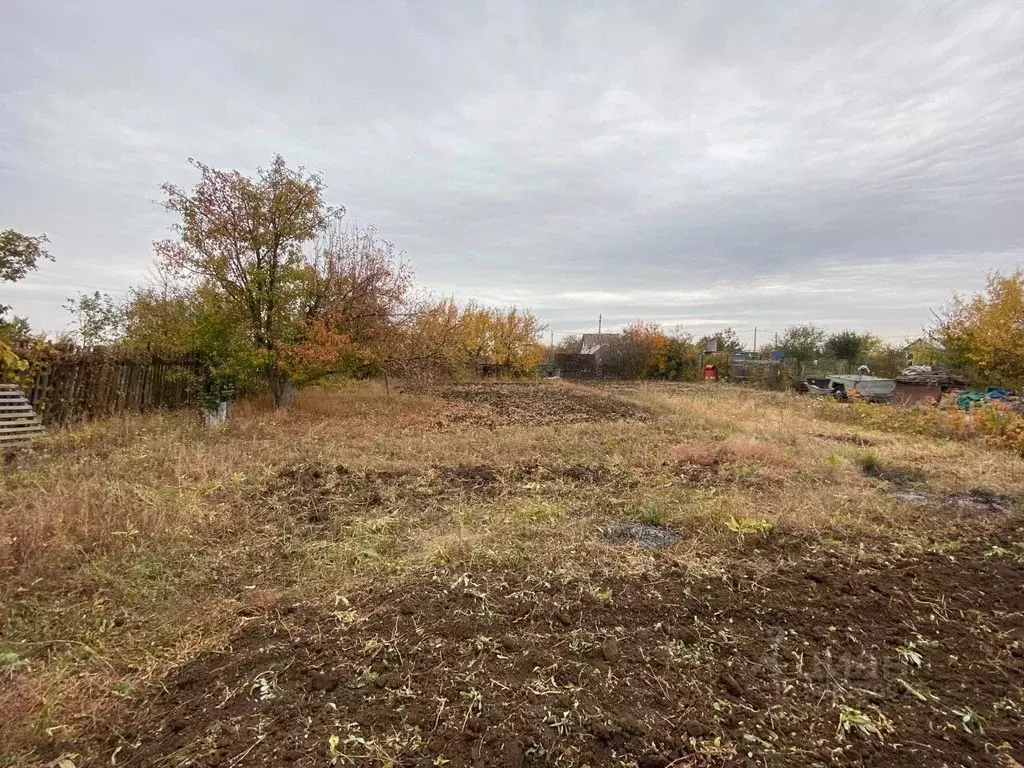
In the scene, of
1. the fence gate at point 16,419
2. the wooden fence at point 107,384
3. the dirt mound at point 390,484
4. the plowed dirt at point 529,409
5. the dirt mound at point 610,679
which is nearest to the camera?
the dirt mound at point 610,679

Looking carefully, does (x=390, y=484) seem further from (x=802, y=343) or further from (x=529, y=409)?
(x=802, y=343)

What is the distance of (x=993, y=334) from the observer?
13.2m

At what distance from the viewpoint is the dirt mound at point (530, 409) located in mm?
11266

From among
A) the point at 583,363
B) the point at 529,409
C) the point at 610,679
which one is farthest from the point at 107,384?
the point at 583,363

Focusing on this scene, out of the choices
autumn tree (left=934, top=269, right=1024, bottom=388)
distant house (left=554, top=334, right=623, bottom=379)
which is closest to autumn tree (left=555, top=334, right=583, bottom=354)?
distant house (left=554, top=334, right=623, bottom=379)

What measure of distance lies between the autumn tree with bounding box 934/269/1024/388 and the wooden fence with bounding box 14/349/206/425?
19547mm

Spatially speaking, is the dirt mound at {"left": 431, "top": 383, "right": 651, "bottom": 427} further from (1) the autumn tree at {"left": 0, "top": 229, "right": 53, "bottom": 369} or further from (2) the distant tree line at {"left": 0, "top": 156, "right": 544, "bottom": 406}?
(1) the autumn tree at {"left": 0, "top": 229, "right": 53, "bottom": 369}

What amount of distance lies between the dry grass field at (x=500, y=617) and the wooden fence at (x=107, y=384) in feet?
9.46

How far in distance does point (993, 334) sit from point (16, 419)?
2070 cm

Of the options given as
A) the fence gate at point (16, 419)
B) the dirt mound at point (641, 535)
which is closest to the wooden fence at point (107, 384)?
the fence gate at point (16, 419)

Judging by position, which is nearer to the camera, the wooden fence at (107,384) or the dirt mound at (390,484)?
the dirt mound at (390,484)

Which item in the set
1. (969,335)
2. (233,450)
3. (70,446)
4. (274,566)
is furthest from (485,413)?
(969,335)

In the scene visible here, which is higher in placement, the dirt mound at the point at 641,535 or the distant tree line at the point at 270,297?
the distant tree line at the point at 270,297

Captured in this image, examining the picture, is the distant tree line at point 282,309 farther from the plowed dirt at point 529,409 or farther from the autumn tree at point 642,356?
the autumn tree at point 642,356
